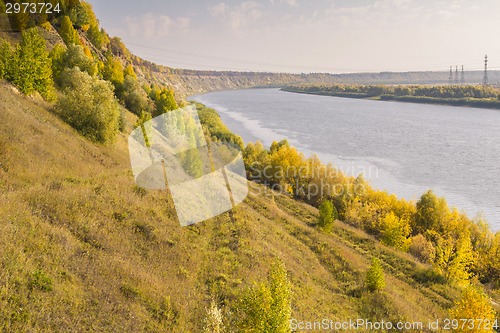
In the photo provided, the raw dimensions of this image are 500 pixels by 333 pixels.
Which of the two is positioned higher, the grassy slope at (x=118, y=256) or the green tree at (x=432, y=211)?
the grassy slope at (x=118, y=256)

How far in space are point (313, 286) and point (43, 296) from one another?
19.7 meters

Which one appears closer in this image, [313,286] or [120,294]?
[120,294]

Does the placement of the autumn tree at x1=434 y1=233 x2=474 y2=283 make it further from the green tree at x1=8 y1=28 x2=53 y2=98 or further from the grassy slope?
the green tree at x1=8 y1=28 x2=53 y2=98

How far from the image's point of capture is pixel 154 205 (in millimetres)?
23891

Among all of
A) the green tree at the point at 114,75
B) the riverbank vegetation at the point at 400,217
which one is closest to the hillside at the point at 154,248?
the riverbank vegetation at the point at 400,217

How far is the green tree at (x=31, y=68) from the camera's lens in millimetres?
37062

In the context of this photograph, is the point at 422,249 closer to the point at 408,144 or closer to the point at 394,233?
the point at 394,233

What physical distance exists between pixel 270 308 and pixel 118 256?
8606 mm

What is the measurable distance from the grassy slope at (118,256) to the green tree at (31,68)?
2.87 m

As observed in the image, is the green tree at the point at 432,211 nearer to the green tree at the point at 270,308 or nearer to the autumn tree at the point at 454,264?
the autumn tree at the point at 454,264

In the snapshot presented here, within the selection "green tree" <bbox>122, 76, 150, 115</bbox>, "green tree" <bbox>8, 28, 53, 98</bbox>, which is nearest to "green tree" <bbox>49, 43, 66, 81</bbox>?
"green tree" <bbox>8, 28, 53, 98</bbox>

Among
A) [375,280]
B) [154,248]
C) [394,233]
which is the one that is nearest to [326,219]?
[394,233]

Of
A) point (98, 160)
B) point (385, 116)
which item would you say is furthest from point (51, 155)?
point (385, 116)

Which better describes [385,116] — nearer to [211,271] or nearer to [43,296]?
[211,271]
